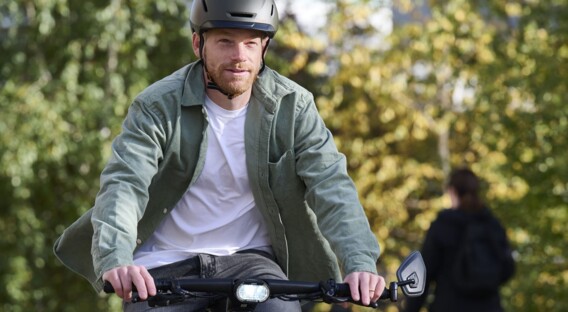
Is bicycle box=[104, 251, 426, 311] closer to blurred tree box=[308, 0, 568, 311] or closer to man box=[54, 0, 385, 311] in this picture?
man box=[54, 0, 385, 311]

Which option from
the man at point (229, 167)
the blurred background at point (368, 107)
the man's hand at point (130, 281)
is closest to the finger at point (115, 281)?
the man's hand at point (130, 281)

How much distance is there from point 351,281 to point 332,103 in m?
16.7

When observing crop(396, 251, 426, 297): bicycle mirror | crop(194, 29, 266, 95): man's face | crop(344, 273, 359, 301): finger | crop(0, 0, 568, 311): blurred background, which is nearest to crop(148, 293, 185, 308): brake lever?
crop(344, 273, 359, 301): finger

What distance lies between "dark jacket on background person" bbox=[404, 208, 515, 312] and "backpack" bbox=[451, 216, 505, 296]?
0.03 meters

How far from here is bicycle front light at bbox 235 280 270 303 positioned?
4.75m

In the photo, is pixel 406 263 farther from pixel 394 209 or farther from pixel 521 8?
pixel 394 209

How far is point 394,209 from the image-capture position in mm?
21828

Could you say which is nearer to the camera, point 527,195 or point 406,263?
point 406,263

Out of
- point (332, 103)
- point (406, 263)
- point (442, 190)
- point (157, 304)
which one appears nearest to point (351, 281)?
point (406, 263)

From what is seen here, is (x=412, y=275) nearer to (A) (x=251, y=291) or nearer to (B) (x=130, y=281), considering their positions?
(A) (x=251, y=291)

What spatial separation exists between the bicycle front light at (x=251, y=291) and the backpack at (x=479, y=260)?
5.22 metres

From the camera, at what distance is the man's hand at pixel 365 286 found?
486 centimetres

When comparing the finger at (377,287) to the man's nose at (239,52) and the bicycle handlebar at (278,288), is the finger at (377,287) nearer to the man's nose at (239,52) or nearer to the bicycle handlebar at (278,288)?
the bicycle handlebar at (278,288)

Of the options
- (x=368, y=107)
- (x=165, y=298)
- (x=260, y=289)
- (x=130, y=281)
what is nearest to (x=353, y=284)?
(x=260, y=289)
